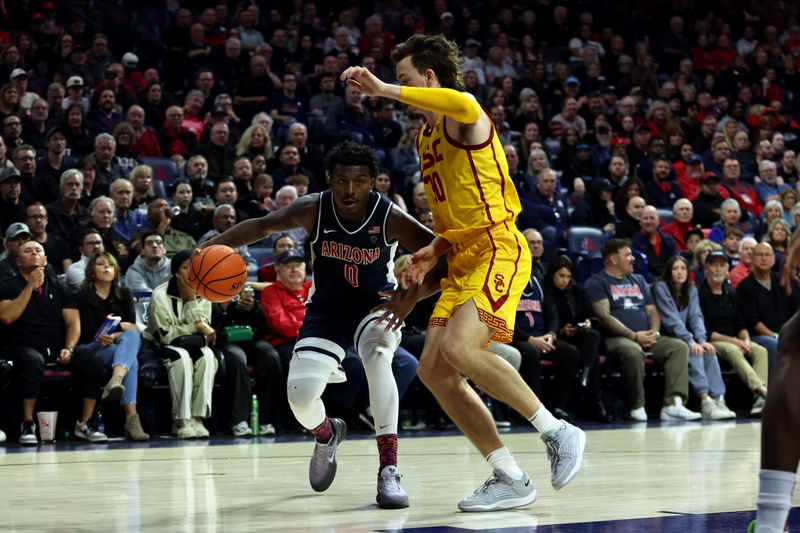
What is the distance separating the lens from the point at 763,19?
1975cm

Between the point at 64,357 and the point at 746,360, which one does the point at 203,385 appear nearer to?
the point at 64,357

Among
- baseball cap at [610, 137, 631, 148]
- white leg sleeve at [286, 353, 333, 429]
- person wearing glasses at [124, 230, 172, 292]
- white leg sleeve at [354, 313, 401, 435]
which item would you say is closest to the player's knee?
white leg sleeve at [286, 353, 333, 429]

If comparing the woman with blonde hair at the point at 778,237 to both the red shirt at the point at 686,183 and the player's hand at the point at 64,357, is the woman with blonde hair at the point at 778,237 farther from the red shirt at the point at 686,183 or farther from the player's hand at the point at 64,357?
the player's hand at the point at 64,357

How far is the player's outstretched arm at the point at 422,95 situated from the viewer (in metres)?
4.18

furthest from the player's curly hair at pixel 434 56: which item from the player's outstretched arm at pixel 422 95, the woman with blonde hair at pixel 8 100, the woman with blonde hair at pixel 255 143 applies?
the woman with blonde hair at pixel 8 100

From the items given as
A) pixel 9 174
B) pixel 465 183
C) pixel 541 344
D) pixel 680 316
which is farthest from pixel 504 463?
pixel 9 174

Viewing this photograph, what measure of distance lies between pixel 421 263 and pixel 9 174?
6.37 meters

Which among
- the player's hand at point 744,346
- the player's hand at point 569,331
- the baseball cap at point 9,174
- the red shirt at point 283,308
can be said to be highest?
the baseball cap at point 9,174

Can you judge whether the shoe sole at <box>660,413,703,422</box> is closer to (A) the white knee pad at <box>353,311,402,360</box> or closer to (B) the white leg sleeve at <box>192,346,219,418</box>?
(B) the white leg sleeve at <box>192,346,219,418</box>

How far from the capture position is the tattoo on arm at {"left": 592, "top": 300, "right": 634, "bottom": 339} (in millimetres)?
10562

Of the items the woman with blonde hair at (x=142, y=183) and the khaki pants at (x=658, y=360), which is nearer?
the khaki pants at (x=658, y=360)

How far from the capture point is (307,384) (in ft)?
17.1

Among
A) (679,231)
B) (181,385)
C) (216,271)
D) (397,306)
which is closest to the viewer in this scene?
(397,306)

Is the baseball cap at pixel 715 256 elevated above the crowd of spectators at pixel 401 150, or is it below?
below
